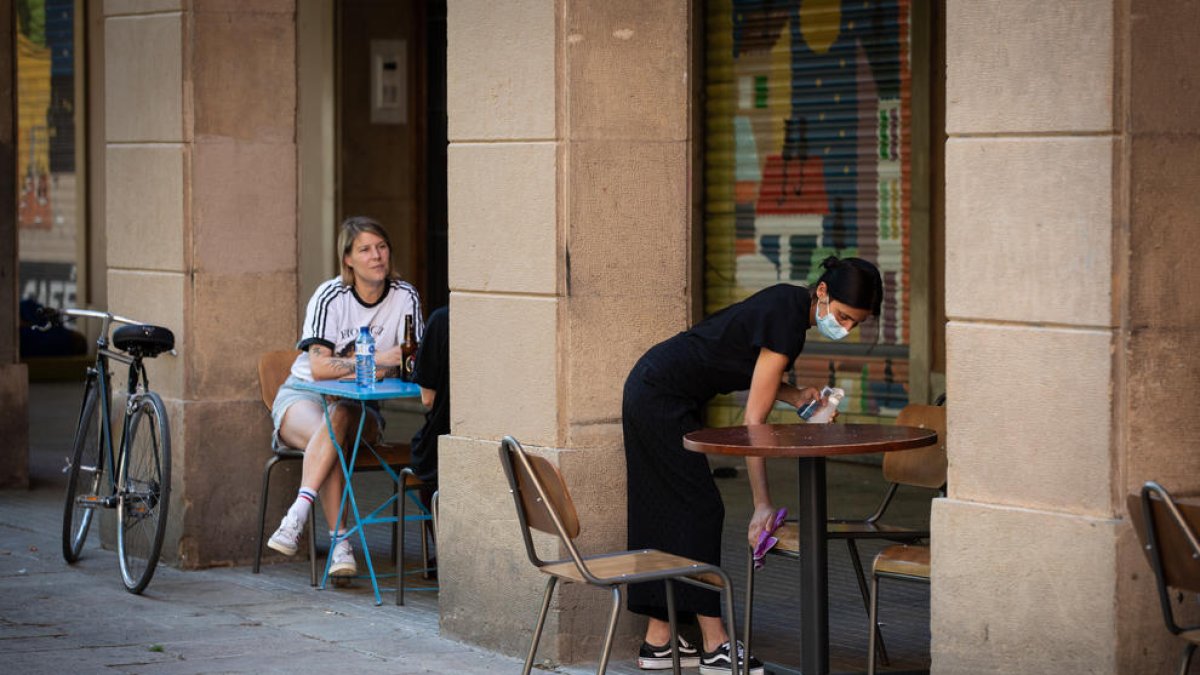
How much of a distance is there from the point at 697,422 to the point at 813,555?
0.87 meters

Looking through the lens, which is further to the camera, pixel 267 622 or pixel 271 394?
pixel 271 394

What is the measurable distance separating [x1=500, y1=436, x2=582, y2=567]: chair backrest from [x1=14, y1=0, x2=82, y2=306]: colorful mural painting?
15853 mm

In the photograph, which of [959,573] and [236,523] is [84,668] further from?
[959,573]

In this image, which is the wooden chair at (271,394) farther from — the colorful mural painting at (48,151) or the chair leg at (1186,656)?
the colorful mural painting at (48,151)

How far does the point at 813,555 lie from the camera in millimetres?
6242

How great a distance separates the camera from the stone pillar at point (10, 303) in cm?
1160

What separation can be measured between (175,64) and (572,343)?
309 centimetres

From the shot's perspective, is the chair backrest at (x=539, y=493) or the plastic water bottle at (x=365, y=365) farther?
the plastic water bottle at (x=365, y=365)

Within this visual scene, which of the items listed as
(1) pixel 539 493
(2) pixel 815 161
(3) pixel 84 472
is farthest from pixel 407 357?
(2) pixel 815 161

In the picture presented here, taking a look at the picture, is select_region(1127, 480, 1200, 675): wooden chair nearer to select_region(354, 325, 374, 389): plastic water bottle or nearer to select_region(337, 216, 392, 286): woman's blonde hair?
select_region(354, 325, 374, 389): plastic water bottle

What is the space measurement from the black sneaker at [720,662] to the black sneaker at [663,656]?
12cm

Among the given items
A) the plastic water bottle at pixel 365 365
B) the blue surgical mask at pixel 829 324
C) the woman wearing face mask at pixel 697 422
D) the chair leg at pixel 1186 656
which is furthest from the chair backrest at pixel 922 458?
the plastic water bottle at pixel 365 365

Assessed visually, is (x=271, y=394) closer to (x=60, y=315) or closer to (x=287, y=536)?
(x=287, y=536)

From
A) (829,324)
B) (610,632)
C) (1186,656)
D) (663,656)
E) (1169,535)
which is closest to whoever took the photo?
(1169,535)
